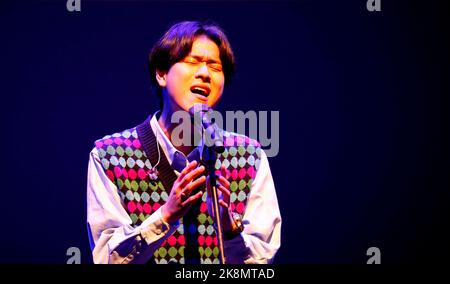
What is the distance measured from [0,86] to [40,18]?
35cm

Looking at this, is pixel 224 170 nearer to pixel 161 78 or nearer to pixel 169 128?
pixel 169 128

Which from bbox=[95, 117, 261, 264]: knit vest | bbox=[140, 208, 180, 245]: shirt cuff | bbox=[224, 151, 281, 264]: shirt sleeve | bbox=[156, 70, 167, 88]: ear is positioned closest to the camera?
bbox=[140, 208, 180, 245]: shirt cuff

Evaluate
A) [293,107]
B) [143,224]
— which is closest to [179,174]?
[143,224]

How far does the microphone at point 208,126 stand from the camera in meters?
1.57

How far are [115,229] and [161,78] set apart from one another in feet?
1.95

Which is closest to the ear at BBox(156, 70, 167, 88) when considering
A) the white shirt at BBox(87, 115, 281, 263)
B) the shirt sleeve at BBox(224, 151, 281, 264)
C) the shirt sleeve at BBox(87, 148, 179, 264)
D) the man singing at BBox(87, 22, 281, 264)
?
the man singing at BBox(87, 22, 281, 264)

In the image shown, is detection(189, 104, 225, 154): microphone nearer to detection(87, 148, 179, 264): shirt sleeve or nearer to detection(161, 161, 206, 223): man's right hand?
detection(161, 161, 206, 223): man's right hand

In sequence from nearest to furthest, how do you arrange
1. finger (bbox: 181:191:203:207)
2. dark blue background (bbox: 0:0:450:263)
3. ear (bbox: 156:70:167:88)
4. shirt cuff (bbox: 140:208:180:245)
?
finger (bbox: 181:191:203:207), shirt cuff (bbox: 140:208:180:245), ear (bbox: 156:70:167:88), dark blue background (bbox: 0:0:450:263)

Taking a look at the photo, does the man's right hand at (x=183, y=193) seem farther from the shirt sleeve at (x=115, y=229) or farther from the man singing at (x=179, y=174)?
the man singing at (x=179, y=174)

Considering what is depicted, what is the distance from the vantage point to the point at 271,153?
2.69m

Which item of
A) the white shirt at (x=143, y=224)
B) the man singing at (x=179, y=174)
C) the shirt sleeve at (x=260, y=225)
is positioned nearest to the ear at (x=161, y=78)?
the man singing at (x=179, y=174)

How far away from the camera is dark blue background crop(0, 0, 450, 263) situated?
2.67 m

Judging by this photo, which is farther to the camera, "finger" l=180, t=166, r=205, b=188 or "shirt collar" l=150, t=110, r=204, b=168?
"shirt collar" l=150, t=110, r=204, b=168

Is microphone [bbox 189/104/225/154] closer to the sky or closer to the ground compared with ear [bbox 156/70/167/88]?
closer to the ground
